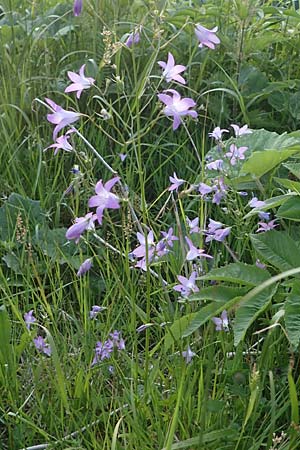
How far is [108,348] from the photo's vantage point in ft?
5.13

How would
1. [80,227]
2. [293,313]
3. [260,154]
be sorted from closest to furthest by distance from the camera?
[293,313], [80,227], [260,154]

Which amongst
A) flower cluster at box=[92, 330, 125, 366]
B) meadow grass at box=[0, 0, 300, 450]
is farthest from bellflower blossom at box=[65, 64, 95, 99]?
flower cluster at box=[92, 330, 125, 366]

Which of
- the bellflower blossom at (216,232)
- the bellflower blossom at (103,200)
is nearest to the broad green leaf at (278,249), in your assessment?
the bellflower blossom at (216,232)

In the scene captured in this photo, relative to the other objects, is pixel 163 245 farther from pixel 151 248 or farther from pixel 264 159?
pixel 264 159

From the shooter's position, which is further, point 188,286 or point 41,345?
point 41,345

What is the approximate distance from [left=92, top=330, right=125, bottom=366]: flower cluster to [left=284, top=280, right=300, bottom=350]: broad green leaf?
1.20ft

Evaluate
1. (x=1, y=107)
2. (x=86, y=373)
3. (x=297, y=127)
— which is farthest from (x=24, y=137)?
(x=86, y=373)

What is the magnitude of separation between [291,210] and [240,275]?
18 centimetres

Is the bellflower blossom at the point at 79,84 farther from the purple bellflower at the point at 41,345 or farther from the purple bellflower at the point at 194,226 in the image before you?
the purple bellflower at the point at 41,345

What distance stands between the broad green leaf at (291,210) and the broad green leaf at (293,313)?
0.19 meters

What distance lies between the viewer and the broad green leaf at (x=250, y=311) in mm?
1325

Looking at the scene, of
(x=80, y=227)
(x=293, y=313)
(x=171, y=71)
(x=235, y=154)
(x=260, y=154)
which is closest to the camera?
(x=293, y=313)

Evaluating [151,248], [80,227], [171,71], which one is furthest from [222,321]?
[171,71]

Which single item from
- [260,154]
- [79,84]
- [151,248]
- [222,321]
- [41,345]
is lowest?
[41,345]
